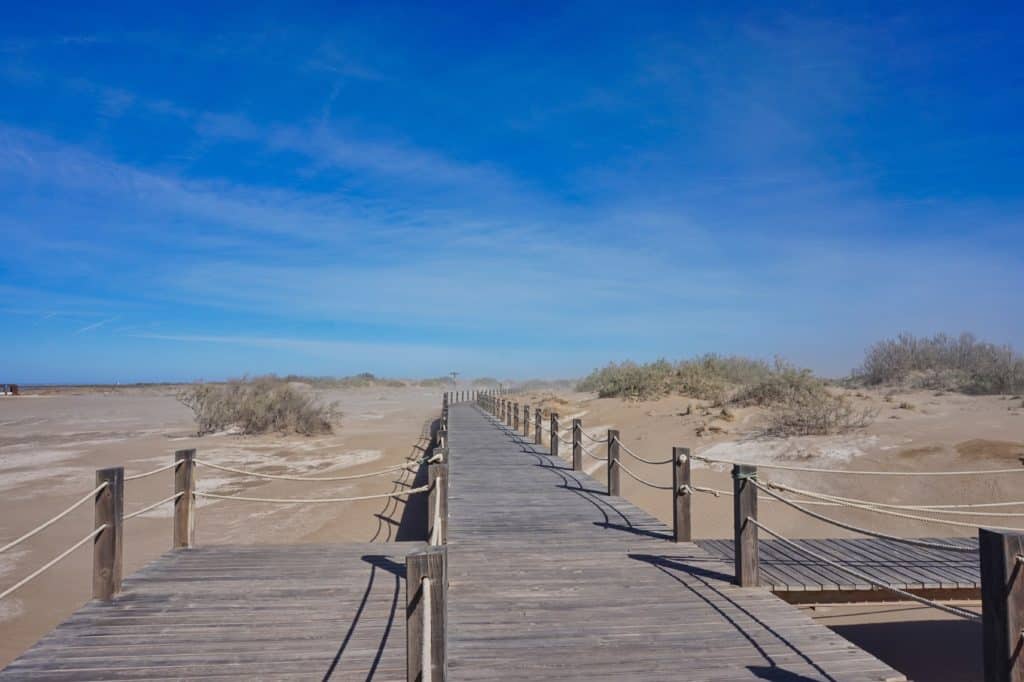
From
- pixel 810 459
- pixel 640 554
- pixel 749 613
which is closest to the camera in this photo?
pixel 749 613

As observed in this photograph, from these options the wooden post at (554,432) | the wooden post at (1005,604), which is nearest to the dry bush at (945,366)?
the wooden post at (554,432)

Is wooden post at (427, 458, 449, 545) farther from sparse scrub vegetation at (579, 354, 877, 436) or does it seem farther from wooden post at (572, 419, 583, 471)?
sparse scrub vegetation at (579, 354, 877, 436)

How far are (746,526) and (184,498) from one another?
5158 millimetres

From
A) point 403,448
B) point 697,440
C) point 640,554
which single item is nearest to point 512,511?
point 640,554

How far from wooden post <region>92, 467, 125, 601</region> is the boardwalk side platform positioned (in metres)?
0.12

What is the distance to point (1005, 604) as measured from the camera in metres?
3.18

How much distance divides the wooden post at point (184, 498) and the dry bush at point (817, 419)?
13.9 metres

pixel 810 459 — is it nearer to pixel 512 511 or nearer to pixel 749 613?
pixel 512 511

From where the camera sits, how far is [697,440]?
60.2ft

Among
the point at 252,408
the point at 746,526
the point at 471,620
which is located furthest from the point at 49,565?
the point at 252,408

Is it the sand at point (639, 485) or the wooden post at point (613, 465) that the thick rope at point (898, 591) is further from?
the wooden post at point (613, 465)

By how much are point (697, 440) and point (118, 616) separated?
15597mm

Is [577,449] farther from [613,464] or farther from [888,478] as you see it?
[888,478]

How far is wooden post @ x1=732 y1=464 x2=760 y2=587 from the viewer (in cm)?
556
